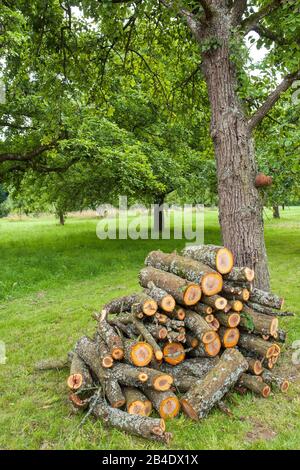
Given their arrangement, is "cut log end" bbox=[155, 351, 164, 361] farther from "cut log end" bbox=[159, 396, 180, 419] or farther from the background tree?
the background tree

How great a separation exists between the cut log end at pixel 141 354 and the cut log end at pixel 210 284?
45.6 inches

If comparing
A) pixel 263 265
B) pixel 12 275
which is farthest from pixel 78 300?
pixel 263 265

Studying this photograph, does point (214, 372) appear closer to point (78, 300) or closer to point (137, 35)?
point (78, 300)

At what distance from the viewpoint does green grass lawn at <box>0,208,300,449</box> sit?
4512mm

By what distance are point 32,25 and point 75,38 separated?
40.4 inches

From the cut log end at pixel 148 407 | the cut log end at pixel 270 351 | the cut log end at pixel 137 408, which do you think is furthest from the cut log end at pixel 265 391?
the cut log end at pixel 137 408

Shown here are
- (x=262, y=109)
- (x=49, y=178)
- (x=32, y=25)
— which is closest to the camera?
(x=262, y=109)

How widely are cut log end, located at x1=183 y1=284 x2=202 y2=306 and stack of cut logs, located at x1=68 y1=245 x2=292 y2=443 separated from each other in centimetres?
1

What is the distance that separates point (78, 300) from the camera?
10938 mm

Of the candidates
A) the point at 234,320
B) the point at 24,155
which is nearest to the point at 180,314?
the point at 234,320

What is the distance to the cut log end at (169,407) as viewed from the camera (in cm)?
484

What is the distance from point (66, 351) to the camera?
7.24 meters

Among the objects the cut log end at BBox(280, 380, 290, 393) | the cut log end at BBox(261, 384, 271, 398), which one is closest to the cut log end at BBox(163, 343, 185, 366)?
the cut log end at BBox(261, 384, 271, 398)
